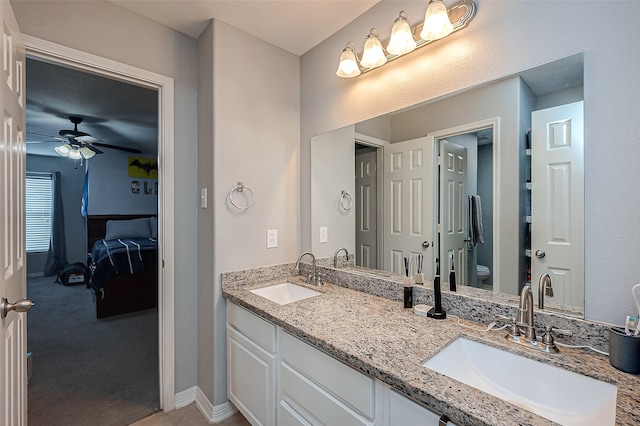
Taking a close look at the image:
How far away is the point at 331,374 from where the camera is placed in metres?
1.11

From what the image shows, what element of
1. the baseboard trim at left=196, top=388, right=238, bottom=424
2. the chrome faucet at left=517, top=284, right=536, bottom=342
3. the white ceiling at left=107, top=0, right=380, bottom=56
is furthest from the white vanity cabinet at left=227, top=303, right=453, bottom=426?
the white ceiling at left=107, top=0, right=380, bottom=56

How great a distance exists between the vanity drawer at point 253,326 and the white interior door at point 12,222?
900 millimetres

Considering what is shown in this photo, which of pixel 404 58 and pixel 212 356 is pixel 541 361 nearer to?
pixel 404 58

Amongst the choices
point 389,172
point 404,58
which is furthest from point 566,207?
point 404,58

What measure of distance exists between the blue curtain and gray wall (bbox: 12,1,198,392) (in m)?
5.86

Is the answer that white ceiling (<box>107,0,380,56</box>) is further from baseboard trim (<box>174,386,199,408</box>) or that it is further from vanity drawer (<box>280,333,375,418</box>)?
baseboard trim (<box>174,386,199,408</box>)

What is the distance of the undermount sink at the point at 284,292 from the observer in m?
1.91

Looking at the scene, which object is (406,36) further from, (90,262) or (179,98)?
(90,262)

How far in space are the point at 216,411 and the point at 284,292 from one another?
0.81 metres

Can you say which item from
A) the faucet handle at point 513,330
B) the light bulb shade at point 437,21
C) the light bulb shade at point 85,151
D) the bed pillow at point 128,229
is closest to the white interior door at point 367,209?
the light bulb shade at point 437,21

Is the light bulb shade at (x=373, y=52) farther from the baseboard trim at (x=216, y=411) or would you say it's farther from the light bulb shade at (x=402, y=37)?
the baseboard trim at (x=216, y=411)

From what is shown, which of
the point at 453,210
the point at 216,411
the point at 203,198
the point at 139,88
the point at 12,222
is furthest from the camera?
the point at 139,88

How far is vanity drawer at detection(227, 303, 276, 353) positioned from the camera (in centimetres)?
Answer: 144

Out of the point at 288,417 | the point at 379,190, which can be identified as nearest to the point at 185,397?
the point at 288,417
